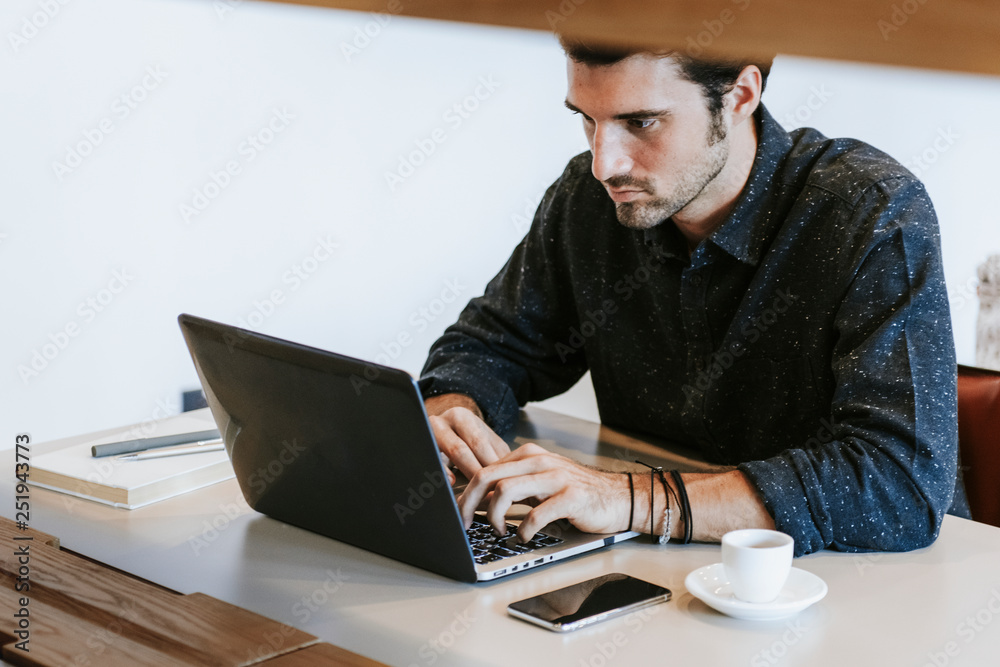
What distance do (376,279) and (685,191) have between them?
1.92m

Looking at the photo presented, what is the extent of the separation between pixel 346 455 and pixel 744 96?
850mm

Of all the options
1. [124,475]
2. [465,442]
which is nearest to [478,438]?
[465,442]

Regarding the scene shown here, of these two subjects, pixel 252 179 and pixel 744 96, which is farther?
pixel 252 179

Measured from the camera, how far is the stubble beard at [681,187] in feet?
4.58

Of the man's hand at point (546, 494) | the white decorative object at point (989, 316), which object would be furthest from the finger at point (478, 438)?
the white decorative object at point (989, 316)

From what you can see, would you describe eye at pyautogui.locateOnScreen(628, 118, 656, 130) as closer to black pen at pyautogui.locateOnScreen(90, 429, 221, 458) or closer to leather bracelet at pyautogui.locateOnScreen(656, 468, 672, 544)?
leather bracelet at pyautogui.locateOnScreen(656, 468, 672, 544)

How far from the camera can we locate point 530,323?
1.67m

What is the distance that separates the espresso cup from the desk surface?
0.03 metres

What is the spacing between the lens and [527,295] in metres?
1.67

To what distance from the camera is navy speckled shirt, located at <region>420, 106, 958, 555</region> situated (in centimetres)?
108

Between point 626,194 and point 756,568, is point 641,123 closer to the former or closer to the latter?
point 626,194

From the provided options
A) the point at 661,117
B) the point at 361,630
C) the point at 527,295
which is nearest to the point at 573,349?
the point at 527,295

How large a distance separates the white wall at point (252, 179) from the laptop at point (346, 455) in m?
1.47

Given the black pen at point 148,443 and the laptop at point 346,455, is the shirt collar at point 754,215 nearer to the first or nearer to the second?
the laptop at point 346,455
